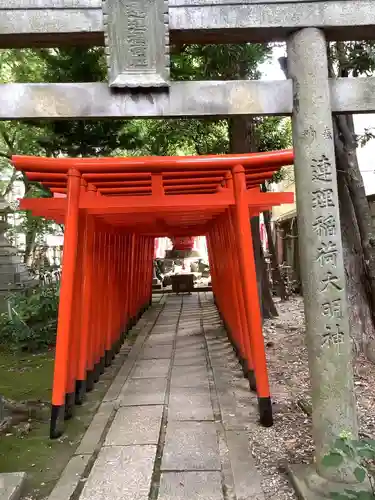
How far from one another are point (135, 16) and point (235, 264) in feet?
13.7

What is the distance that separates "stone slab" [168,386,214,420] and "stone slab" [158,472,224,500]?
1.38 metres

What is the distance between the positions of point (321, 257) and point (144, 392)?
385 cm

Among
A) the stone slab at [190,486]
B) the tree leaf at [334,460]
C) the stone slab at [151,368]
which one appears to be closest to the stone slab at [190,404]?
the stone slab at [151,368]

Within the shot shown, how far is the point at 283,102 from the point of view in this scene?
3625 mm

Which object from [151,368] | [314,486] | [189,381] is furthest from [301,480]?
[151,368]

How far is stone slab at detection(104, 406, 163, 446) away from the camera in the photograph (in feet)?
15.8

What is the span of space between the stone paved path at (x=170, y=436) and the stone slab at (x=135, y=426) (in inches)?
0.4

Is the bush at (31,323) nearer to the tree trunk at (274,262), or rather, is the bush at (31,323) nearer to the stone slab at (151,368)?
the stone slab at (151,368)

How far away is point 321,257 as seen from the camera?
357 cm

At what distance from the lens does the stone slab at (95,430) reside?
15.5 ft

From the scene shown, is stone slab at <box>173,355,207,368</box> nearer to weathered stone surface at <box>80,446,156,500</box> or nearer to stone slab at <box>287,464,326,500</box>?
weathered stone surface at <box>80,446,156,500</box>

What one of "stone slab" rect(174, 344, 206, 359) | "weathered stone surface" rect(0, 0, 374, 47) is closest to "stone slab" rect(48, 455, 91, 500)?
"weathered stone surface" rect(0, 0, 374, 47)

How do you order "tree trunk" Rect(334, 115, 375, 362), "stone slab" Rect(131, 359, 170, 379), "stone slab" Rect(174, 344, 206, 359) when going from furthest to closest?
"stone slab" Rect(174, 344, 206, 359), "stone slab" Rect(131, 359, 170, 379), "tree trunk" Rect(334, 115, 375, 362)

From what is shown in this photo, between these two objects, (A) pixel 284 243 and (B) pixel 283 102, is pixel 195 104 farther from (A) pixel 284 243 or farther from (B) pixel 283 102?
(A) pixel 284 243
